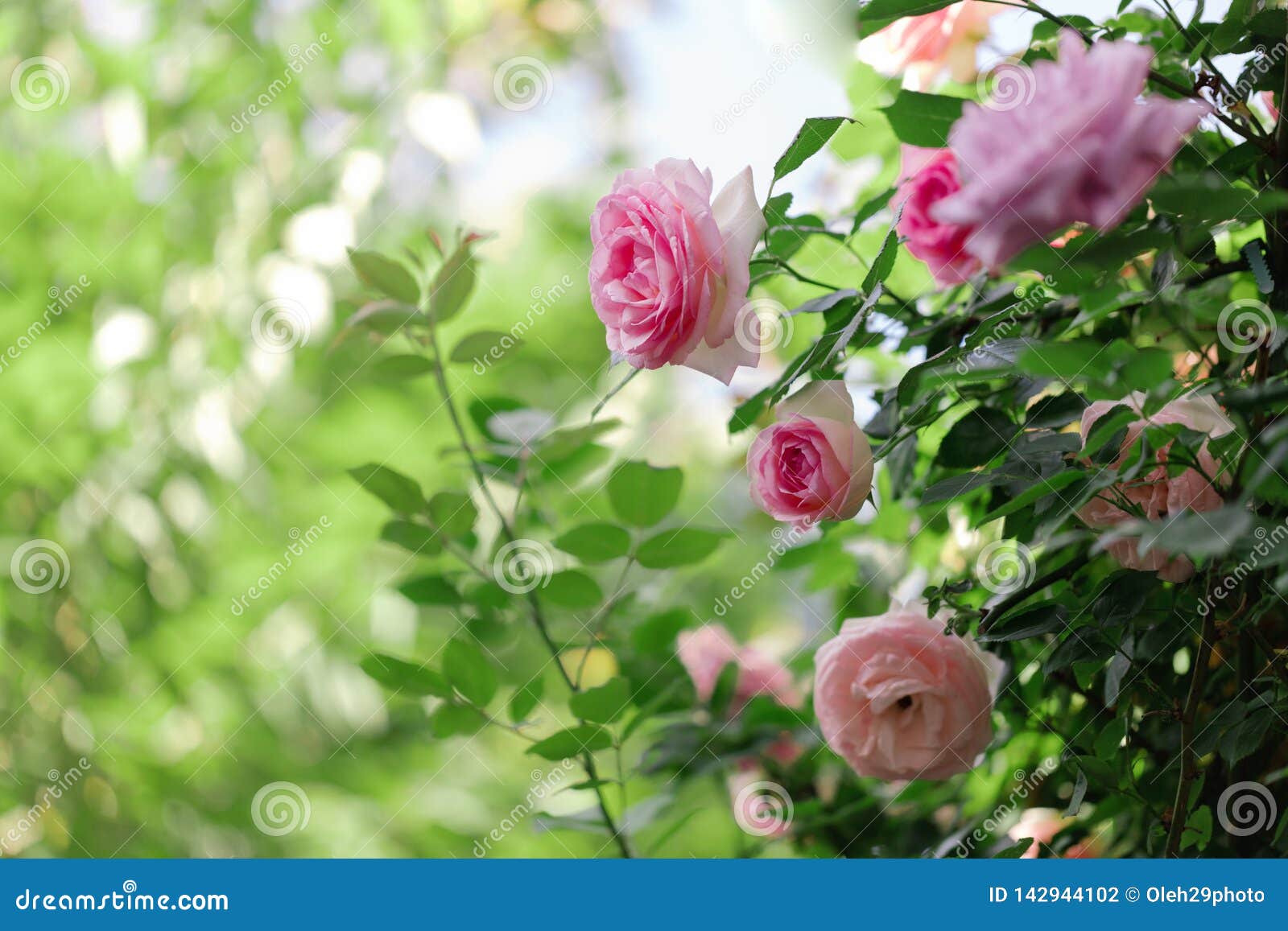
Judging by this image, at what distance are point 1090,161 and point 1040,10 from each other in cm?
17

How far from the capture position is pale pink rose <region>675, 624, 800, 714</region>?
677 millimetres

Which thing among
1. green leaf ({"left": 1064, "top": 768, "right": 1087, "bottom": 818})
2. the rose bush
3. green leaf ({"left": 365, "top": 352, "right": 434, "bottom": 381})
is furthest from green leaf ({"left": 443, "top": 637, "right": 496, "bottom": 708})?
green leaf ({"left": 1064, "top": 768, "right": 1087, "bottom": 818})

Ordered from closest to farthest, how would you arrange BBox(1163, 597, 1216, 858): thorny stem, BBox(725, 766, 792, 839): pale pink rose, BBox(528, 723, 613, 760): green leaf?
BBox(1163, 597, 1216, 858): thorny stem → BBox(528, 723, 613, 760): green leaf → BBox(725, 766, 792, 839): pale pink rose

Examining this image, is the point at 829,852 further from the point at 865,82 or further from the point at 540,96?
the point at 540,96

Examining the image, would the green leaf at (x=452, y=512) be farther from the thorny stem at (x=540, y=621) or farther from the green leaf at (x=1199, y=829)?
the green leaf at (x=1199, y=829)

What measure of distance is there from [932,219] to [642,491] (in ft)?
0.62

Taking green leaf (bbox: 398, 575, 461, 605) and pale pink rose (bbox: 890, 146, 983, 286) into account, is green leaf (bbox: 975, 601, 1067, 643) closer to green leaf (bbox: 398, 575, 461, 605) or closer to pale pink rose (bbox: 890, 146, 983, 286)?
pale pink rose (bbox: 890, 146, 983, 286)

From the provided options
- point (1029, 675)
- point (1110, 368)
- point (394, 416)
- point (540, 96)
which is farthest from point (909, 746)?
point (394, 416)

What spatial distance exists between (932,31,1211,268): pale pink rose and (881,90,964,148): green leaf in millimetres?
161

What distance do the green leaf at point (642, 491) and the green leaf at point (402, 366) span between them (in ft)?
0.39

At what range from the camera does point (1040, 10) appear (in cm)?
37

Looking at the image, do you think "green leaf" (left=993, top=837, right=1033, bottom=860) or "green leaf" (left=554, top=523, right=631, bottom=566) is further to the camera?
"green leaf" (left=554, top=523, right=631, bottom=566)

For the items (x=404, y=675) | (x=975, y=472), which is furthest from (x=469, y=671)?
(x=975, y=472)

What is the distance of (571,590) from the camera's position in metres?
0.52
